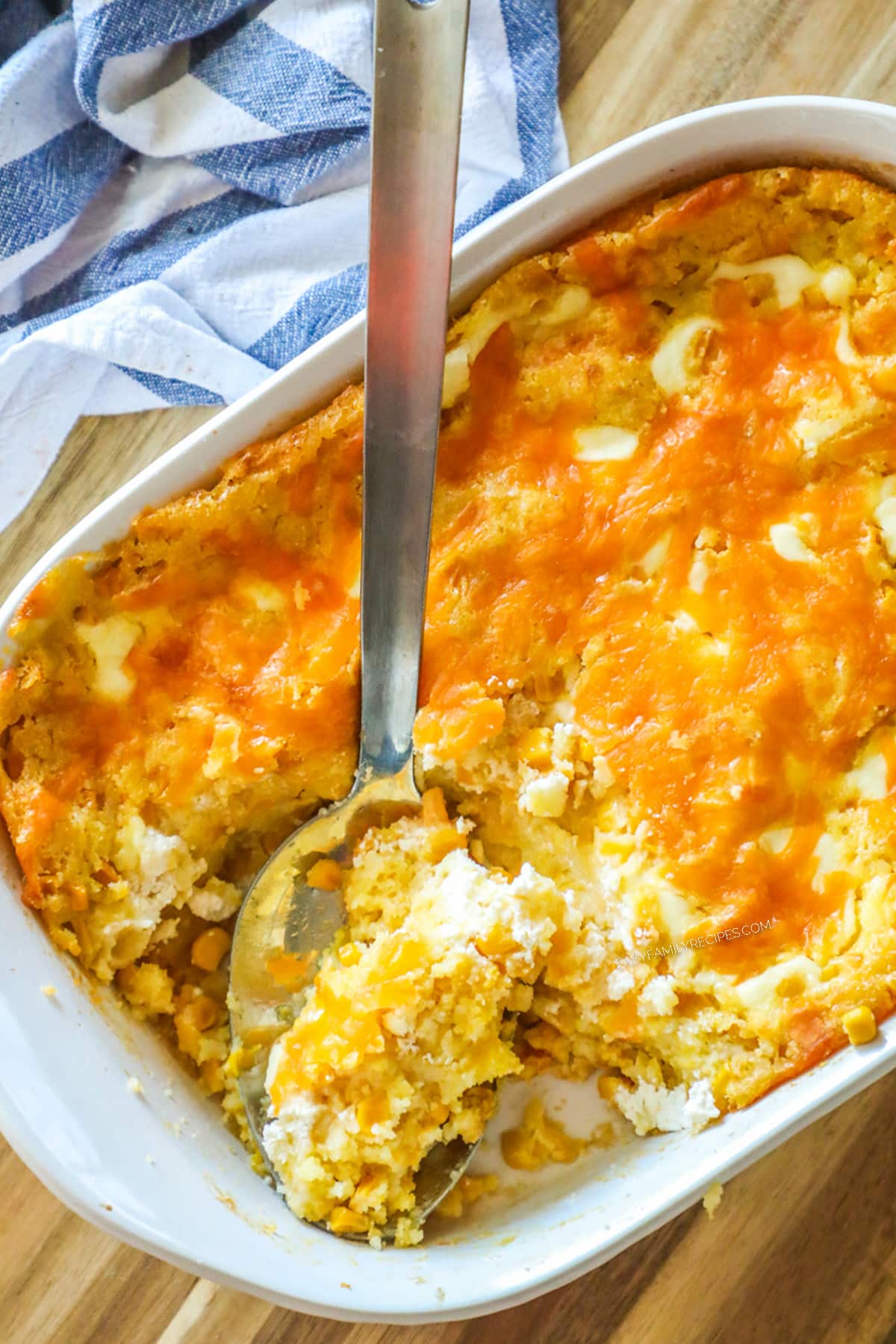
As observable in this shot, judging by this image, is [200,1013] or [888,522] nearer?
[888,522]

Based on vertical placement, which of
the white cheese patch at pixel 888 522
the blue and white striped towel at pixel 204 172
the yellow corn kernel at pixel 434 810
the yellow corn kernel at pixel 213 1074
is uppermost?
the blue and white striped towel at pixel 204 172

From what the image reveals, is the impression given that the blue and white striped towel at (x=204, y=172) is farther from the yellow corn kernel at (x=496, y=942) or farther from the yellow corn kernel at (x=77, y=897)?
the yellow corn kernel at (x=496, y=942)

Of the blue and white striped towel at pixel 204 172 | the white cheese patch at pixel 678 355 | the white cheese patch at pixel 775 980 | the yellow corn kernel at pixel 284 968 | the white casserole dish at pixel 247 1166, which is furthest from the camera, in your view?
the blue and white striped towel at pixel 204 172

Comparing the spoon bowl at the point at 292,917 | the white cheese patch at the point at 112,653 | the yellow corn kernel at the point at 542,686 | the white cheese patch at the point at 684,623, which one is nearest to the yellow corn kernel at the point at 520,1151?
the spoon bowl at the point at 292,917

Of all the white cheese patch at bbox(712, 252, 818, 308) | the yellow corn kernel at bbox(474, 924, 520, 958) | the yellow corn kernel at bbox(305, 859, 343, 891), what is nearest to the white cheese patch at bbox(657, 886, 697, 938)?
the yellow corn kernel at bbox(474, 924, 520, 958)

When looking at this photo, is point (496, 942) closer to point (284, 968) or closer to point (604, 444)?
point (284, 968)

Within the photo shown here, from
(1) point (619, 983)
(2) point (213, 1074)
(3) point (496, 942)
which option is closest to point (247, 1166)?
(2) point (213, 1074)
